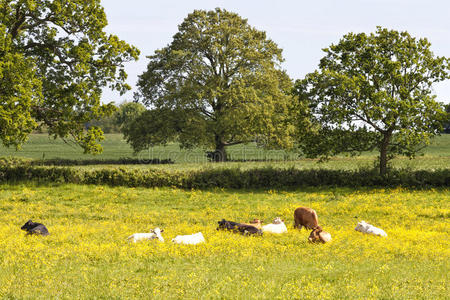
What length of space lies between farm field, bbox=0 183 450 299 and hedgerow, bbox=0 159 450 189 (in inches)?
257

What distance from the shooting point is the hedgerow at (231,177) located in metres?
32.0

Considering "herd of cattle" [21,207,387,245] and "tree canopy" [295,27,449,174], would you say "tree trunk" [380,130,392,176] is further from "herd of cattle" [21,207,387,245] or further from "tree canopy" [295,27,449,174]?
"herd of cattle" [21,207,387,245]

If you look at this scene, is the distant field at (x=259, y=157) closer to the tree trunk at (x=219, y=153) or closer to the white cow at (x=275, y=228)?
the tree trunk at (x=219, y=153)

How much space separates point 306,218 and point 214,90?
28.3 meters

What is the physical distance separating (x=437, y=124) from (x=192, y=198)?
1941 centimetres

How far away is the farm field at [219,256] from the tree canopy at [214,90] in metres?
20.4

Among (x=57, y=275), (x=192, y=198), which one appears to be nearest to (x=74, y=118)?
(x=192, y=198)

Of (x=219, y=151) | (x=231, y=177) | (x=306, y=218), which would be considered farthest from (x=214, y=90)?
(x=306, y=218)

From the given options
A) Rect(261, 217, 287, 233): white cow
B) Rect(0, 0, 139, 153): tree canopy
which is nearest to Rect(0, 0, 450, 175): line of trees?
Rect(0, 0, 139, 153): tree canopy

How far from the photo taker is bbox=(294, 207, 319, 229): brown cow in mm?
18125

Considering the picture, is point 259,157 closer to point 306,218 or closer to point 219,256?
point 306,218

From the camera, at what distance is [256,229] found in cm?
1659

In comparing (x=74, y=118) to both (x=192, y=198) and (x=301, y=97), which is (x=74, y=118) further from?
(x=301, y=97)

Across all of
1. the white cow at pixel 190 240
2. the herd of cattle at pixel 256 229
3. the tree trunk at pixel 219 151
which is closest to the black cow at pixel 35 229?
the herd of cattle at pixel 256 229
